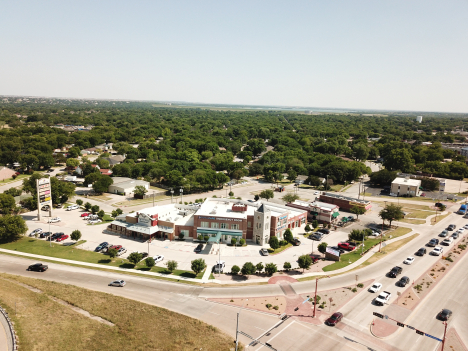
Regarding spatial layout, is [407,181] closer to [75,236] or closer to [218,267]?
[218,267]

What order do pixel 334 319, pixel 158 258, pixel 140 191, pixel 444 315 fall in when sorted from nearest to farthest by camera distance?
pixel 334 319
pixel 444 315
pixel 158 258
pixel 140 191

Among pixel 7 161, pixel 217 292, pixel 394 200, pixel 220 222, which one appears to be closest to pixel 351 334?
pixel 217 292

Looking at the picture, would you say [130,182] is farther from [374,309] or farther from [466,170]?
[466,170]

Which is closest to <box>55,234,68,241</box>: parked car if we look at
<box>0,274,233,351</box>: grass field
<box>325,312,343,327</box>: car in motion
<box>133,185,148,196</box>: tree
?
<box>0,274,233,351</box>: grass field

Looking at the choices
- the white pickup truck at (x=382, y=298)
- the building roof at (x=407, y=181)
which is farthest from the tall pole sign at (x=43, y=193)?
the building roof at (x=407, y=181)

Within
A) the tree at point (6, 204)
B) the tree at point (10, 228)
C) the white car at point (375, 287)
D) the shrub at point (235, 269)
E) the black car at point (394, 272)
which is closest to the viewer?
the white car at point (375, 287)

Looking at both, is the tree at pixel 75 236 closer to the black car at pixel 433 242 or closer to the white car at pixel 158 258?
the white car at pixel 158 258

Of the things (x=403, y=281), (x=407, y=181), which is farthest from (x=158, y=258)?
(x=407, y=181)
